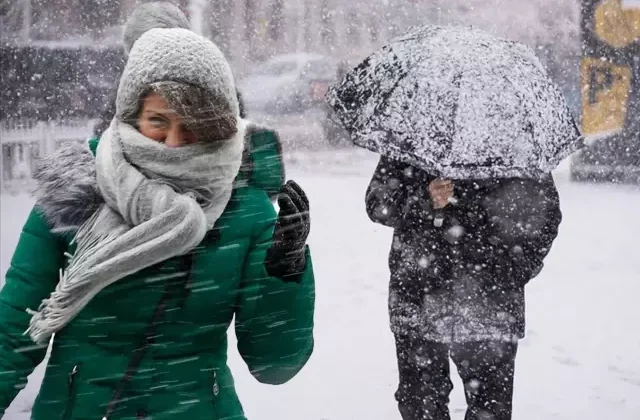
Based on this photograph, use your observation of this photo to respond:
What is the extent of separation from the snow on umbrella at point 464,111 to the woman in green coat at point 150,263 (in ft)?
2.98

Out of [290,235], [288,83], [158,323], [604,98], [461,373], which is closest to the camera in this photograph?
[290,235]

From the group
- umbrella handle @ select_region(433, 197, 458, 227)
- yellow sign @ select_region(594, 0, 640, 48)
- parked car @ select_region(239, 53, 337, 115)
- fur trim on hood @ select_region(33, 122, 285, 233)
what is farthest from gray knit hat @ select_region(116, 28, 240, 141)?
parked car @ select_region(239, 53, 337, 115)

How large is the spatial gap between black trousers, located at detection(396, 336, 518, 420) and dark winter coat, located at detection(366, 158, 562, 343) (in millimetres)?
54

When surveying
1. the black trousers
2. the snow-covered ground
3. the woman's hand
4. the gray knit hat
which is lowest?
the snow-covered ground

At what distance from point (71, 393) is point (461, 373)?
1368 millimetres

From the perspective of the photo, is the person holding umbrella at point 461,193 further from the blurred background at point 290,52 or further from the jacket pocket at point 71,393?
the blurred background at point 290,52

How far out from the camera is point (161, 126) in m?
1.55

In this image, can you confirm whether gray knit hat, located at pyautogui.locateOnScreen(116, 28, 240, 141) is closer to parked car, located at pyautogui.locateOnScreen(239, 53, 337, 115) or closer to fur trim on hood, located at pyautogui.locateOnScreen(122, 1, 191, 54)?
fur trim on hood, located at pyautogui.locateOnScreen(122, 1, 191, 54)

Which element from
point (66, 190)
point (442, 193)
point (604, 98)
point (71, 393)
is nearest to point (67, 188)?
point (66, 190)

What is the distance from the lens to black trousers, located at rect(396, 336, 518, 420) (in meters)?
2.58

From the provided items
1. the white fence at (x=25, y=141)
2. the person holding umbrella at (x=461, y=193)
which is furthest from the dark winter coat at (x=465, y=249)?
the white fence at (x=25, y=141)

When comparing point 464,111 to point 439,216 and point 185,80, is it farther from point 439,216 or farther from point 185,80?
point 185,80

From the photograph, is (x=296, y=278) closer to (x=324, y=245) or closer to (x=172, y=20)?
(x=172, y=20)

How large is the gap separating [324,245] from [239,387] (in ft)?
5.22
